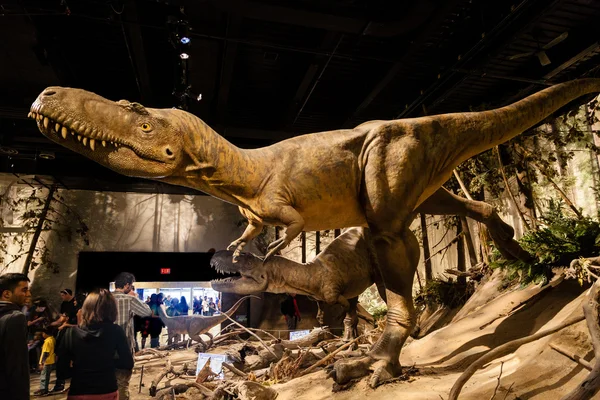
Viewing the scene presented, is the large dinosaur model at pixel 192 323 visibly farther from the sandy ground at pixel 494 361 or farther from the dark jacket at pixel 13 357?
the dark jacket at pixel 13 357

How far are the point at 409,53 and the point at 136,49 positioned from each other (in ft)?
10.8

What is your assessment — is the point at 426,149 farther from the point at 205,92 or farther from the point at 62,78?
the point at 62,78

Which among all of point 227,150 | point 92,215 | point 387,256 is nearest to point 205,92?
point 227,150

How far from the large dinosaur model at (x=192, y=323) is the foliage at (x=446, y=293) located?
2866 mm

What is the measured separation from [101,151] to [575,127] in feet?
19.4

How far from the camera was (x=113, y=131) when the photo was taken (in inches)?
79.2

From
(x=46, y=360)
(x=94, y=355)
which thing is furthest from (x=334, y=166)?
(x=46, y=360)

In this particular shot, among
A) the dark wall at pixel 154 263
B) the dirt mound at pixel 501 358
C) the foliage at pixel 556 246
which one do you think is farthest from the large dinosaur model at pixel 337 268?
the dark wall at pixel 154 263

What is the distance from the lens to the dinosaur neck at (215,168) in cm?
228

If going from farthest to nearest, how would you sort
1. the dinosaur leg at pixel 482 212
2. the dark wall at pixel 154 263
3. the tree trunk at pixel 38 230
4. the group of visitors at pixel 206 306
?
the tree trunk at pixel 38 230, the dark wall at pixel 154 263, the group of visitors at pixel 206 306, the dinosaur leg at pixel 482 212

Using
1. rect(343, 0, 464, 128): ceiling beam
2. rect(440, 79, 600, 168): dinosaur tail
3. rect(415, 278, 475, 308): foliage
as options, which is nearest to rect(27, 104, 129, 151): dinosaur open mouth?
rect(440, 79, 600, 168): dinosaur tail

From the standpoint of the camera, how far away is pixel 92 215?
332 inches

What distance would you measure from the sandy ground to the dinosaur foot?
62mm

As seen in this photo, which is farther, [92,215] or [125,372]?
[92,215]
